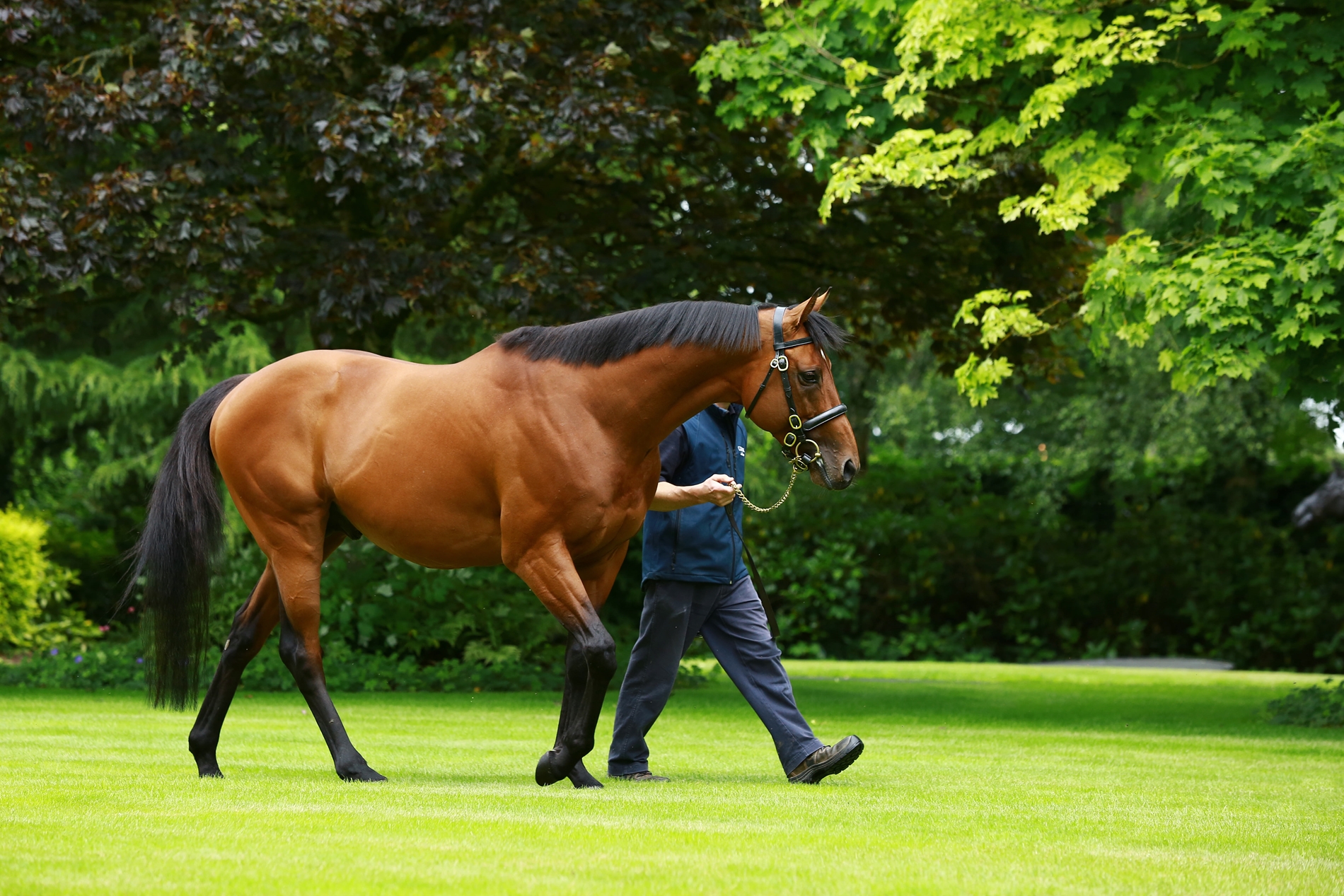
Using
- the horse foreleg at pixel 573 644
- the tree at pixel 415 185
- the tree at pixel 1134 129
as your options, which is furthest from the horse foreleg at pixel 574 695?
the tree at pixel 415 185

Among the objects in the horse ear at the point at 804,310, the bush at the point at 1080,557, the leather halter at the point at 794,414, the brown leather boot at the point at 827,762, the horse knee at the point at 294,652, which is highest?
the horse ear at the point at 804,310

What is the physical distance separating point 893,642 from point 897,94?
11919 millimetres

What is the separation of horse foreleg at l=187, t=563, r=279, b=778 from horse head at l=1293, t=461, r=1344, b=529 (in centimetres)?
1619

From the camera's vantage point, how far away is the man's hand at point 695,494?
22.0 feet

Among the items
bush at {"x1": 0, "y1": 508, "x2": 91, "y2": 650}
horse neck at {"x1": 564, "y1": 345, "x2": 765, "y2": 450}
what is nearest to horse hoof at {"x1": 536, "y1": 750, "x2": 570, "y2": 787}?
horse neck at {"x1": 564, "y1": 345, "x2": 765, "y2": 450}

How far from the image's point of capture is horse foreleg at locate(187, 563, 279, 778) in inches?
264

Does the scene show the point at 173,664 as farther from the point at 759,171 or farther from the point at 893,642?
the point at 893,642

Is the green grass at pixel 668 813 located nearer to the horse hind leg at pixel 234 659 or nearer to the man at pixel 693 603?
the horse hind leg at pixel 234 659

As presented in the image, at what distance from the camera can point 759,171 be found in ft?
45.1

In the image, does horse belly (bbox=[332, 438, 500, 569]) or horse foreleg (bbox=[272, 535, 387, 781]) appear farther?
horse foreleg (bbox=[272, 535, 387, 781])

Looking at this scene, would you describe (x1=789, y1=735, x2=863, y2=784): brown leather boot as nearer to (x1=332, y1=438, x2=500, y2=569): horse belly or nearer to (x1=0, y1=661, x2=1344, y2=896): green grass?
(x1=0, y1=661, x2=1344, y2=896): green grass

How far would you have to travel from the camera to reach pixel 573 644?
640cm

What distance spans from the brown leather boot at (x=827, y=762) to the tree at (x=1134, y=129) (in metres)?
4.39

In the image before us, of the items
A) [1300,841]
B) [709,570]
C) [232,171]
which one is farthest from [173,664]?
[232,171]
